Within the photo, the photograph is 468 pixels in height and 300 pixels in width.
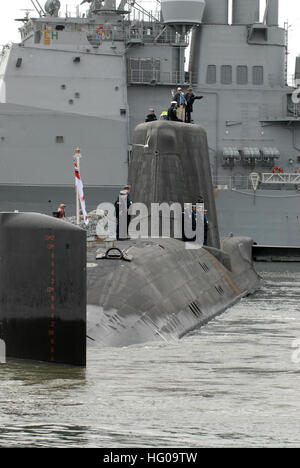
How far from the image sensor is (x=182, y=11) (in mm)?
43688

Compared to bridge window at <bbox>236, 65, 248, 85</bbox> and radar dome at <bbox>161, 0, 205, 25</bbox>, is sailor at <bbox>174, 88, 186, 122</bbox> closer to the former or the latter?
radar dome at <bbox>161, 0, 205, 25</bbox>

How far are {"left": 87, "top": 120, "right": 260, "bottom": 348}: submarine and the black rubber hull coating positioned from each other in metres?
1.74

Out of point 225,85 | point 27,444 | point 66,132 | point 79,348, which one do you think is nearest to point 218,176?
point 225,85

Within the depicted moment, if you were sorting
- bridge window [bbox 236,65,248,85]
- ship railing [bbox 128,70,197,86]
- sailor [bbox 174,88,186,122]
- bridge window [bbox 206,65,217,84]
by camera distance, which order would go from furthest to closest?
1. bridge window [bbox 236,65,248,85]
2. bridge window [bbox 206,65,217,84]
3. ship railing [bbox 128,70,197,86]
4. sailor [bbox 174,88,186,122]

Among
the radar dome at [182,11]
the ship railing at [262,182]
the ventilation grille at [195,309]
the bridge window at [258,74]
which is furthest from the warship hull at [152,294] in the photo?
the bridge window at [258,74]

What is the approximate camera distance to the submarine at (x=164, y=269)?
14469mm

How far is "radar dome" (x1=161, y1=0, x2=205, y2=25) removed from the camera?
43656 millimetres

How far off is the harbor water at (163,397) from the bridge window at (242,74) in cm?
3162

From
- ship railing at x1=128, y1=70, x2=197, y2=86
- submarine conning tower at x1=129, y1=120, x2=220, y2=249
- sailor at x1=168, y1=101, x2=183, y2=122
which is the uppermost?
ship railing at x1=128, y1=70, x2=197, y2=86

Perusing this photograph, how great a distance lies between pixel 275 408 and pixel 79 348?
9.12 ft

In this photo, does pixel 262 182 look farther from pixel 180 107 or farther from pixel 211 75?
pixel 180 107

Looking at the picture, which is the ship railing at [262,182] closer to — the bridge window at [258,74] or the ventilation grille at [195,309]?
the bridge window at [258,74]

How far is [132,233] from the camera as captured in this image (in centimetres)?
2188

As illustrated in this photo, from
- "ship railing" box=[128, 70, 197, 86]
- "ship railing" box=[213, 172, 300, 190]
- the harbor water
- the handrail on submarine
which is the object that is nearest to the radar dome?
"ship railing" box=[128, 70, 197, 86]
